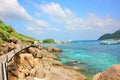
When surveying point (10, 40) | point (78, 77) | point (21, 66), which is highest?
point (10, 40)

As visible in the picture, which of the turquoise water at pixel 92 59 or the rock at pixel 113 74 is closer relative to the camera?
the rock at pixel 113 74

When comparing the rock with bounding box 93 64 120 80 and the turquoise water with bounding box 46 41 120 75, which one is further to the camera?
the turquoise water with bounding box 46 41 120 75

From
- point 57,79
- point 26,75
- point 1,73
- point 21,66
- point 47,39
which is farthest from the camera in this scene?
point 47,39

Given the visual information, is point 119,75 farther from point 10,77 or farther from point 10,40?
point 10,40

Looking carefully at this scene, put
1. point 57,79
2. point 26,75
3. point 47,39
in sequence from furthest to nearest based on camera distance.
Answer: point 47,39
point 26,75
point 57,79

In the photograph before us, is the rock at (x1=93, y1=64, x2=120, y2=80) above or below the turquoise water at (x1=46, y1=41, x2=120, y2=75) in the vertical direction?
above

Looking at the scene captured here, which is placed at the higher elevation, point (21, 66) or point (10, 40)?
point (10, 40)

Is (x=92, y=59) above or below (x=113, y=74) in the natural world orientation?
below

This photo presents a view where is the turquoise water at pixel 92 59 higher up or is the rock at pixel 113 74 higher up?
the rock at pixel 113 74

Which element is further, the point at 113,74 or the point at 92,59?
the point at 92,59

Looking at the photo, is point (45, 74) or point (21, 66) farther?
point (21, 66)

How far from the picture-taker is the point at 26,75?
19359mm

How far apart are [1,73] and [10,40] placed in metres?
45.0

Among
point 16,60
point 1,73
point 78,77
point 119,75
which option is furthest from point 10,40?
point 119,75
